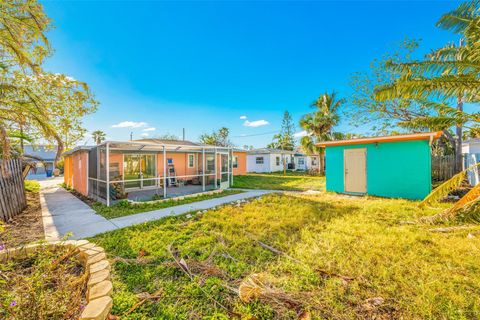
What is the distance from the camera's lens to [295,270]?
3090mm

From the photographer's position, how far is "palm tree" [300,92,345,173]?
19594 mm

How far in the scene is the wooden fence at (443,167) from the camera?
11.2 m

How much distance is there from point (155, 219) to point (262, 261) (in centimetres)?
372

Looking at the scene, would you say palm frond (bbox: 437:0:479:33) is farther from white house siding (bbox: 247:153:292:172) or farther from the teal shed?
white house siding (bbox: 247:153:292:172)

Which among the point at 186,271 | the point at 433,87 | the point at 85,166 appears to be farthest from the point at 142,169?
A: the point at 433,87

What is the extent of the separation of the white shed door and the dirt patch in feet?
36.8

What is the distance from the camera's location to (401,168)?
27.6 feet

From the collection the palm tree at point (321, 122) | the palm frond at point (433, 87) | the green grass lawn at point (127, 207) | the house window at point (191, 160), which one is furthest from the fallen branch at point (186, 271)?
the palm tree at point (321, 122)

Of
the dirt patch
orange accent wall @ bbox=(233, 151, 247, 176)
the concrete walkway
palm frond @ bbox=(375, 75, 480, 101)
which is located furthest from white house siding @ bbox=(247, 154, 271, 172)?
palm frond @ bbox=(375, 75, 480, 101)

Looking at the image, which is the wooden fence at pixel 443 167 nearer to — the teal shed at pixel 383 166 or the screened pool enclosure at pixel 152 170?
the teal shed at pixel 383 166

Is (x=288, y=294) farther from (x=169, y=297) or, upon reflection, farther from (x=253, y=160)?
(x=253, y=160)

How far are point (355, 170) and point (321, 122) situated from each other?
36.4 feet

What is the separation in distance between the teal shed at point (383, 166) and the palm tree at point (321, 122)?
962 centimetres

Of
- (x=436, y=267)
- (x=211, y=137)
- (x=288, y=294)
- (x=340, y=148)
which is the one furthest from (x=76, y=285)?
(x=211, y=137)
